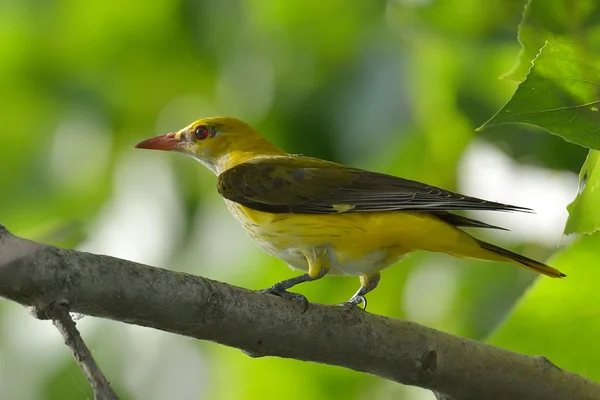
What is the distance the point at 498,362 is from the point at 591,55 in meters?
0.88

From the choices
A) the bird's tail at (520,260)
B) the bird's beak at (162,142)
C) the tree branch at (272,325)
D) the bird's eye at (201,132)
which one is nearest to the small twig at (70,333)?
the tree branch at (272,325)

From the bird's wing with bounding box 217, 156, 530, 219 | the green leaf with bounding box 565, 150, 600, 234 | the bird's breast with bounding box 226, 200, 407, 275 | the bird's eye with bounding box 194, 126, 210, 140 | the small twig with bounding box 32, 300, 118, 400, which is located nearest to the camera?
the small twig with bounding box 32, 300, 118, 400

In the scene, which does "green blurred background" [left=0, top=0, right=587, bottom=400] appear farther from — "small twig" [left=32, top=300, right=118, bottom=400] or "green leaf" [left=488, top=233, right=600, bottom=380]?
"small twig" [left=32, top=300, right=118, bottom=400]

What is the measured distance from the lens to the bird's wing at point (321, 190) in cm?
332

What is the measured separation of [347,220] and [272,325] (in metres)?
1.32

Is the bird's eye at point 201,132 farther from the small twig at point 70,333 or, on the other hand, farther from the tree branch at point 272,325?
the small twig at point 70,333

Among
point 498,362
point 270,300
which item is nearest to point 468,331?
point 498,362

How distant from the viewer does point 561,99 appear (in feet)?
6.86

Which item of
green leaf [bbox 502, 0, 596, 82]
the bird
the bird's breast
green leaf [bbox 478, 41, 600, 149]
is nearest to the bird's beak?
the bird

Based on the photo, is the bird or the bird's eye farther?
the bird's eye

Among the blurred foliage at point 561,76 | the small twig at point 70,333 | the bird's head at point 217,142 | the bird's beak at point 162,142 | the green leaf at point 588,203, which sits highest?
the bird's head at point 217,142

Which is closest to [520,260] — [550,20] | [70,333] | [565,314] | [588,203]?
[565,314]

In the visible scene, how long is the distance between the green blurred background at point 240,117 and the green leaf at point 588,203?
1134 millimetres

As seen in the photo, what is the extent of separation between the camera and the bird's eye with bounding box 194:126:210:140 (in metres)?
4.82
